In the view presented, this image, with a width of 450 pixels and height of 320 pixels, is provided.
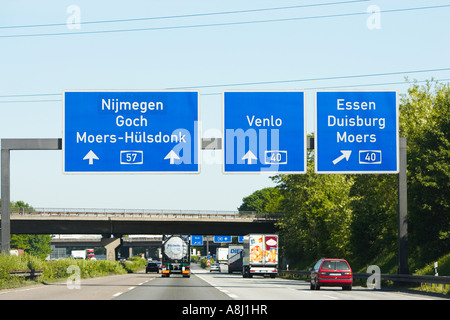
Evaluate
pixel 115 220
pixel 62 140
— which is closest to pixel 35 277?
pixel 62 140

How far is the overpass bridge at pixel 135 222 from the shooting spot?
81.8 meters

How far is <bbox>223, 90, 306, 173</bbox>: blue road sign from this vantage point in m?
28.9

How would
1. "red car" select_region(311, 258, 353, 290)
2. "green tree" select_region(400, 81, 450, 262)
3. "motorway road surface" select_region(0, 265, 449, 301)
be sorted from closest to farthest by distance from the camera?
"motorway road surface" select_region(0, 265, 449, 301) → "red car" select_region(311, 258, 353, 290) → "green tree" select_region(400, 81, 450, 262)

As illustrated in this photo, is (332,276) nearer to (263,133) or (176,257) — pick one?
(263,133)

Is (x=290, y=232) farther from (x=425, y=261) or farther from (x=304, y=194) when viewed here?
(x=425, y=261)

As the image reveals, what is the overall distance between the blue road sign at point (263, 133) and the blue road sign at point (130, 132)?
1451 millimetres

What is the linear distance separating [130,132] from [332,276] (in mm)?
11332

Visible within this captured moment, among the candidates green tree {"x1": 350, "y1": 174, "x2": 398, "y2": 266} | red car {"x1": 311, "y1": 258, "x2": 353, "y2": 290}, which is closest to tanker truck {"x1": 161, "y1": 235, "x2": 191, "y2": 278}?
green tree {"x1": 350, "y1": 174, "x2": 398, "y2": 266}

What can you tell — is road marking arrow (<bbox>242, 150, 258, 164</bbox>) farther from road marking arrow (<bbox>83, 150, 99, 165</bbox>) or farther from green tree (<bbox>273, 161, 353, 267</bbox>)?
green tree (<bbox>273, 161, 353, 267</bbox>)

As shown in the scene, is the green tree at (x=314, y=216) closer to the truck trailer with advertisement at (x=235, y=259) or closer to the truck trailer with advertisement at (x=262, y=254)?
the truck trailer with advertisement at (x=262, y=254)

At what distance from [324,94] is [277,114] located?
2287 mm

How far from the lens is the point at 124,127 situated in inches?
1144

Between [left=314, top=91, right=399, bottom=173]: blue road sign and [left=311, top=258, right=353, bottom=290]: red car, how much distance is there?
5390mm

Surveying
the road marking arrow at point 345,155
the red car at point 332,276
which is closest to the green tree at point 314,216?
the red car at point 332,276
